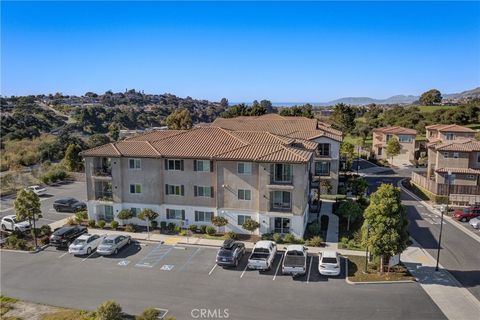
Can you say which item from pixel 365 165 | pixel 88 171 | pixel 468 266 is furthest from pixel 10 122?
pixel 468 266

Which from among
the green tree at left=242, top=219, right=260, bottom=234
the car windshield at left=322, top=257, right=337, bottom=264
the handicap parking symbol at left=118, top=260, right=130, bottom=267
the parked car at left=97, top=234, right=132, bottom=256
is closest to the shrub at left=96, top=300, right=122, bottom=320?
the handicap parking symbol at left=118, top=260, right=130, bottom=267

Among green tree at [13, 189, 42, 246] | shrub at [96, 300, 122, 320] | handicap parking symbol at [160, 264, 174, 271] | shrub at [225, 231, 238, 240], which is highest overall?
green tree at [13, 189, 42, 246]

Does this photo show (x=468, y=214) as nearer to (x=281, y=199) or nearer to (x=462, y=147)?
(x=462, y=147)

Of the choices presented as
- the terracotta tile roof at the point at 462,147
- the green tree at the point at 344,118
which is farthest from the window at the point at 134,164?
the green tree at the point at 344,118

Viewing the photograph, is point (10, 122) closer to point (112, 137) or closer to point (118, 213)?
point (112, 137)

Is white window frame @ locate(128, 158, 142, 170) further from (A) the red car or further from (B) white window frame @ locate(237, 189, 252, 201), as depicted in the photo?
(A) the red car
